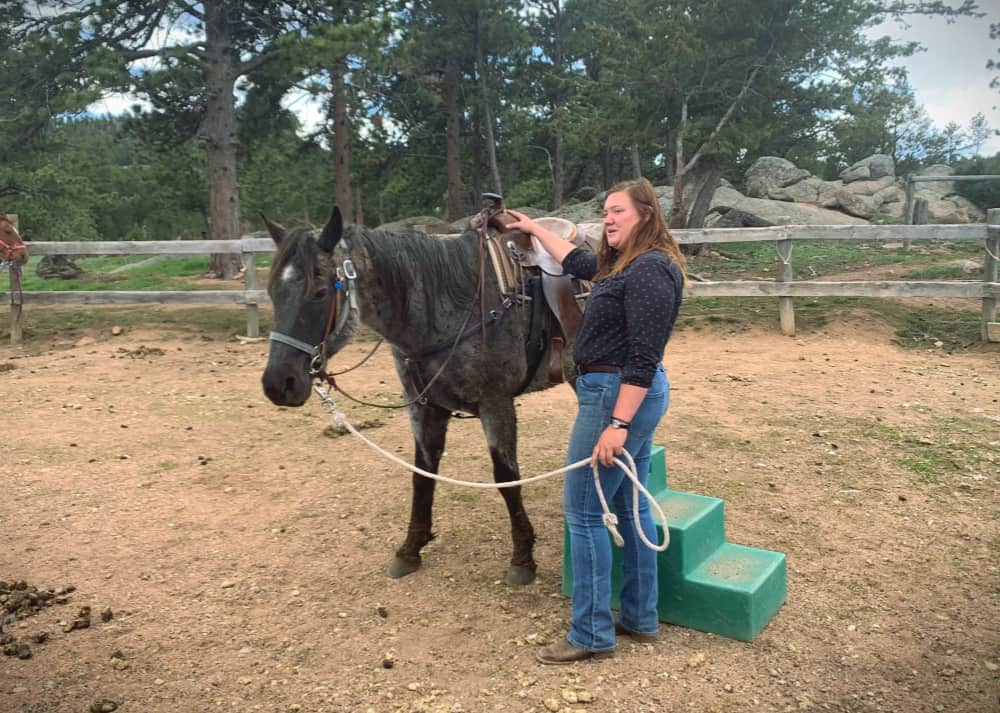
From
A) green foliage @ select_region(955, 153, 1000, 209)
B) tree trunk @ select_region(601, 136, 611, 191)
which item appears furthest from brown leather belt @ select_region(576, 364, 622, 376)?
tree trunk @ select_region(601, 136, 611, 191)

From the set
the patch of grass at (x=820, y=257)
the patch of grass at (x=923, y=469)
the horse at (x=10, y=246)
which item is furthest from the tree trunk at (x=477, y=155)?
the patch of grass at (x=923, y=469)

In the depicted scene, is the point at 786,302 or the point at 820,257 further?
the point at 820,257

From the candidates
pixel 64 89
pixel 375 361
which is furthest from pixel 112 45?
pixel 375 361

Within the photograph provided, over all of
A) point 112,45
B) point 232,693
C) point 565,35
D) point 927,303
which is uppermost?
point 565,35

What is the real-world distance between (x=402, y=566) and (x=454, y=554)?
0.34 metres

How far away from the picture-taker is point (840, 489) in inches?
176

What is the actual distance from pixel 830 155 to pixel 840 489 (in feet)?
79.7

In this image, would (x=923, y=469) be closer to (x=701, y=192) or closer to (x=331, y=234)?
(x=331, y=234)

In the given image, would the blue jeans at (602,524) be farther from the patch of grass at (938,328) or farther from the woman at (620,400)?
the patch of grass at (938,328)

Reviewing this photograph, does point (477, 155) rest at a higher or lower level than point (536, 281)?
higher

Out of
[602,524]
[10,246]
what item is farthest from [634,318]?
[10,246]

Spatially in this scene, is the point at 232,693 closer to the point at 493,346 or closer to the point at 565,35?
the point at 493,346

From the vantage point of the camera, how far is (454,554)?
3820 mm

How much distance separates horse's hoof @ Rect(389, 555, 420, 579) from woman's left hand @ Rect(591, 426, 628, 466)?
5.20 ft
